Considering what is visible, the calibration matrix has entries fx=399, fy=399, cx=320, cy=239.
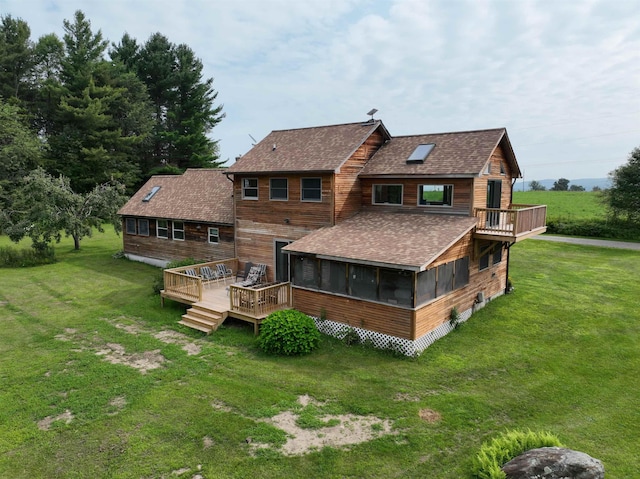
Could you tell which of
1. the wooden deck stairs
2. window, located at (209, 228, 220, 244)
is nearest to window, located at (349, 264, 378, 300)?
the wooden deck stairs

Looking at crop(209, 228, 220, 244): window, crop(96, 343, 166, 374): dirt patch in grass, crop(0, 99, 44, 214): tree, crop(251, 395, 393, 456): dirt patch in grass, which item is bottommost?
crop(251, 395, 393, 456): dirt patch in grass

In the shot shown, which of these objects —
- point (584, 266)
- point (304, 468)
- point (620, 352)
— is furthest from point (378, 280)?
point (584, 266)

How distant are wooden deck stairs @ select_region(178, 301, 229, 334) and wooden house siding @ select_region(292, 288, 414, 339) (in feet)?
9.02

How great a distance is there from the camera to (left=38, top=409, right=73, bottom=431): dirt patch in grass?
8.52 m

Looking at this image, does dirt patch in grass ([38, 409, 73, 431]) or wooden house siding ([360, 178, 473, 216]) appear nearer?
dirt patch in grass ([38, 409, 73, 431])

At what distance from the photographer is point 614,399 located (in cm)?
984

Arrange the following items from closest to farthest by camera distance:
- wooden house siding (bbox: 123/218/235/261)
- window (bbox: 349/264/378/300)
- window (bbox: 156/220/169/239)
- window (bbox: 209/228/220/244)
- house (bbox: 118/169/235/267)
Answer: window (bbox: 349/264/378/300) < wooden house siding (bbox: 123/218/235/261) < window (bbox: 209/228/220/244) < house (bbox: 118/169/235/267) < window (bbox: 156/220/169/239)

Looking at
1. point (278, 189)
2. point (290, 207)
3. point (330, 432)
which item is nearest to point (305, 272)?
point (290, 207)

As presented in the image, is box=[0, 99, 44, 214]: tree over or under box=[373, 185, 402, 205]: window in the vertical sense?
over

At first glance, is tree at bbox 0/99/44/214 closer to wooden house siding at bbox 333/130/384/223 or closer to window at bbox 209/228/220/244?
window at bbox 209/228/220/244

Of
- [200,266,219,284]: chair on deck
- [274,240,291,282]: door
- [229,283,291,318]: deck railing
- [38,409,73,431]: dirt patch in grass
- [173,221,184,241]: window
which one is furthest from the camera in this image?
[173,221,184,241]: window

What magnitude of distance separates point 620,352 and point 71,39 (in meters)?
56.8

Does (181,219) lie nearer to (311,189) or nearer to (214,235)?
(214,235)

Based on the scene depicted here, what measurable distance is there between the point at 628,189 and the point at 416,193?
27696mm
